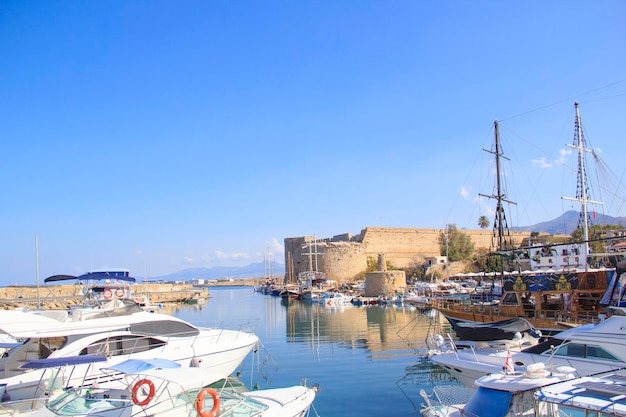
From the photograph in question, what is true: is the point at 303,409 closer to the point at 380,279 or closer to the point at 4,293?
the point at 380,279

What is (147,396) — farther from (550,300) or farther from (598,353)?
(550,300)

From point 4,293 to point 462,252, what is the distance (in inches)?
1966

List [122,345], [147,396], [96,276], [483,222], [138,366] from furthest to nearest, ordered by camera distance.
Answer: [483,222] → [96,276] → [122,345] → [138,366] → [147,396]

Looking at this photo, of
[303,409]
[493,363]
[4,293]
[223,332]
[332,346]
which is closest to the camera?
[303,409]

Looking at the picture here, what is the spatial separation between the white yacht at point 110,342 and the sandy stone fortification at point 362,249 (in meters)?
44.9

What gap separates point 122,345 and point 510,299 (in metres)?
13.6

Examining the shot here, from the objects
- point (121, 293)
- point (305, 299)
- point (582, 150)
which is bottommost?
point (305, 299)

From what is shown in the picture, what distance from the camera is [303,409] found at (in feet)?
27.2

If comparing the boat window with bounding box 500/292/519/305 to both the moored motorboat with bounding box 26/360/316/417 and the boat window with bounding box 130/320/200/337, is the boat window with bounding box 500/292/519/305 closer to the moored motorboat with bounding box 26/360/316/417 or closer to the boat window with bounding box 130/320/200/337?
the boat window with bounding box 130/320/200/337

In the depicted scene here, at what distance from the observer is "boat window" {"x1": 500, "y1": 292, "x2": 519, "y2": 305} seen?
18505 mm

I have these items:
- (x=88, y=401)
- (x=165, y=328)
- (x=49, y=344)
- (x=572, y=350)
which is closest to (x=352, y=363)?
(x=165, y=328)

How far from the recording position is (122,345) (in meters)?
11.4

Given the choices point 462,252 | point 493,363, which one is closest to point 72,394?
point 493,363

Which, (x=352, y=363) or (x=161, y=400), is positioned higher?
(x=161, y=400)
